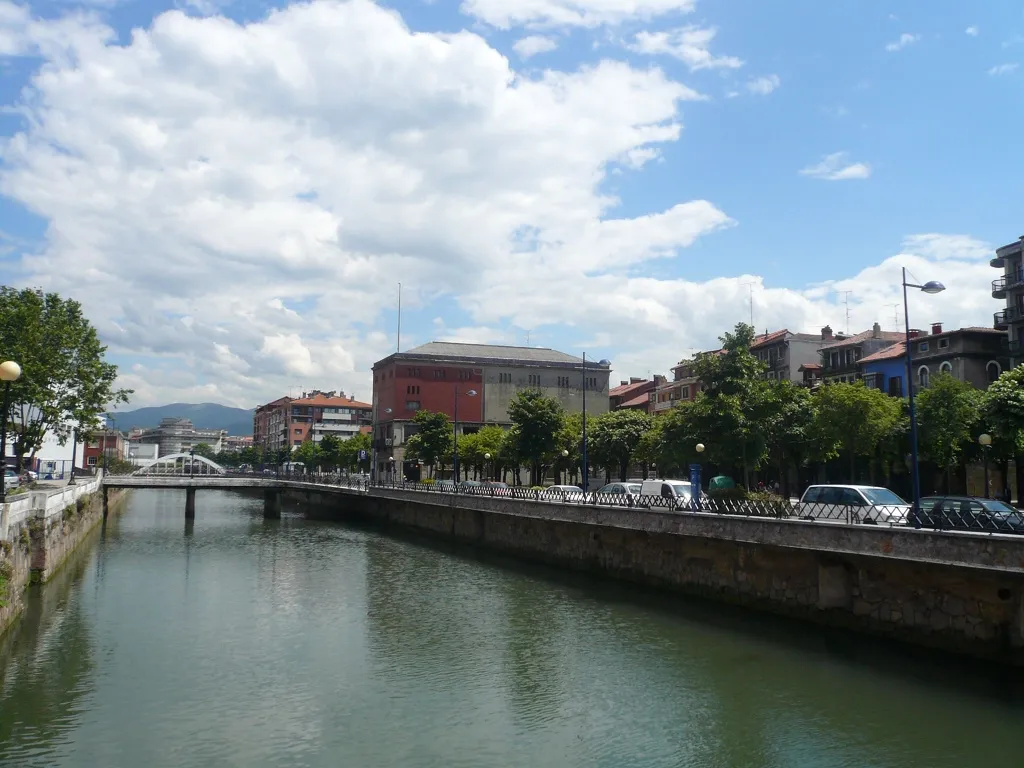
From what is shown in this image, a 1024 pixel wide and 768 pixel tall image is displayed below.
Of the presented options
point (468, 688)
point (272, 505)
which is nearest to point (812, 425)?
point (468, 688)

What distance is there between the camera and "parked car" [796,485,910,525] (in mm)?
26797

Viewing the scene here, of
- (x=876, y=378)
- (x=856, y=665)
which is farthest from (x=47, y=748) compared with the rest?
(x=876, y=378)

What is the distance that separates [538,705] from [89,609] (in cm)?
2159

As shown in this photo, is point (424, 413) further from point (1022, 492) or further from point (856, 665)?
point (856, 665)

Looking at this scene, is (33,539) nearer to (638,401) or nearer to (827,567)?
(827,567)

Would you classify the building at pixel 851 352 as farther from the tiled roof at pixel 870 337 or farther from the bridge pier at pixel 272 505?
the bridge pier at pixel 272 505

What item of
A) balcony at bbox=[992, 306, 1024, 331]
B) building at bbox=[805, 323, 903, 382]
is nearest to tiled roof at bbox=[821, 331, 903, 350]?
building at bbox=[805, 323, 903, 382]

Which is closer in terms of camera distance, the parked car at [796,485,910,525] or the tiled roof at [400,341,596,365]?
the parked car at [796,485,910,525]

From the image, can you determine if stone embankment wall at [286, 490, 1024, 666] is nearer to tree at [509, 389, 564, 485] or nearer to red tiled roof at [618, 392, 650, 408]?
tree at [509, 389, 564, 485]

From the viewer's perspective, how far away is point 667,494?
41.4m

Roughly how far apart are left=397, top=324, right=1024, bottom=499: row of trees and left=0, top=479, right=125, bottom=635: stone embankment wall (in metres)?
35.7

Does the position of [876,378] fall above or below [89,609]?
above

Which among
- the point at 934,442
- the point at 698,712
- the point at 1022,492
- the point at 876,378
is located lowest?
the point at 698,712

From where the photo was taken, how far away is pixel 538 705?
20297 mm
